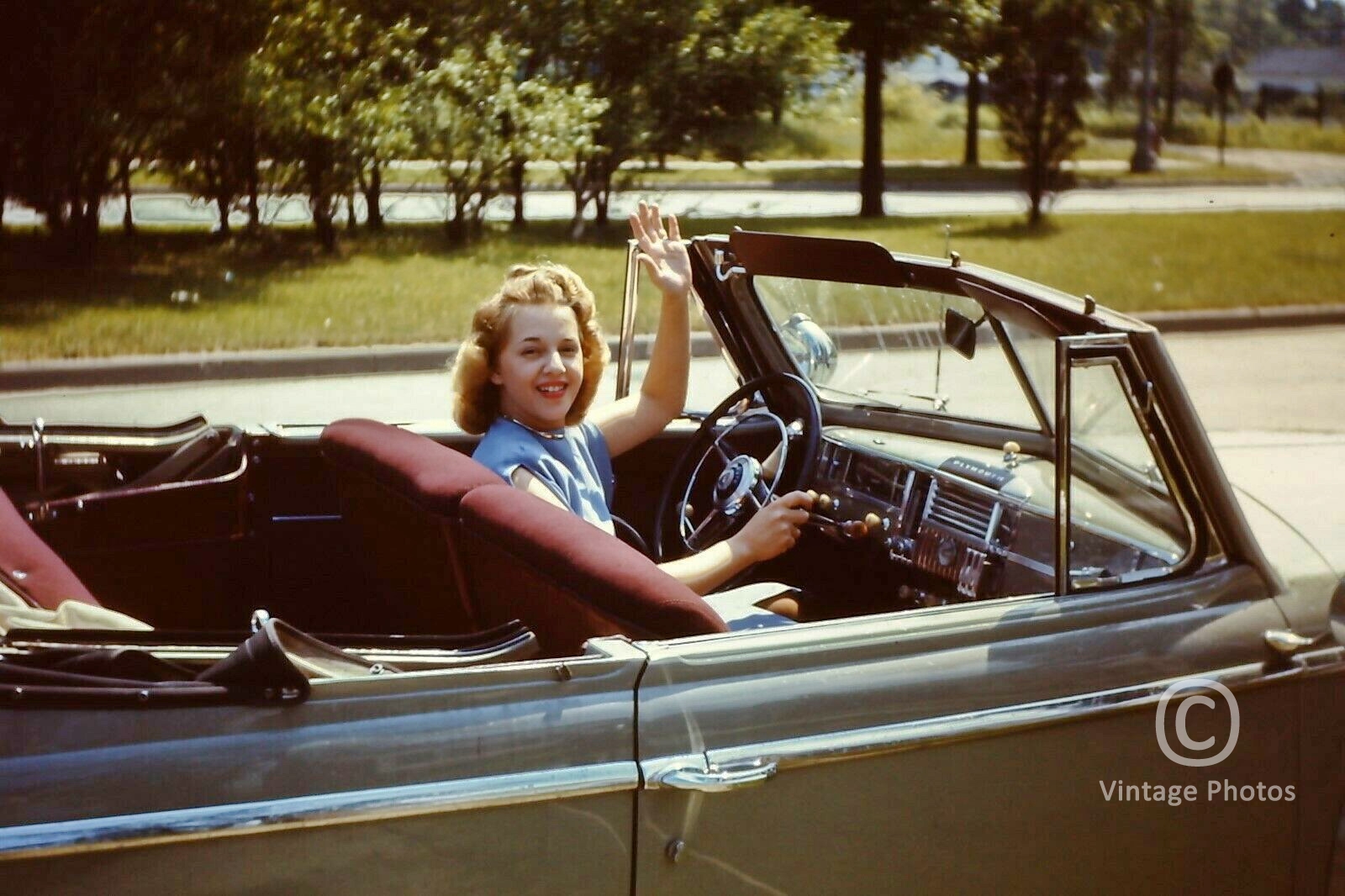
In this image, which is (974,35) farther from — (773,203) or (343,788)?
(343,788)

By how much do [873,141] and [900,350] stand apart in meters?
15.4

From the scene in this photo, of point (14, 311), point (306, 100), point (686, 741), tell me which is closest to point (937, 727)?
point (686, 741)

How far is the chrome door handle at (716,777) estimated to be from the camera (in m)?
2.11

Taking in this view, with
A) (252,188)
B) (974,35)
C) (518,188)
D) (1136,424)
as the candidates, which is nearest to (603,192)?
(518,188)

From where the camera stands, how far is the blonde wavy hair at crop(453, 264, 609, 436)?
3213 millimetres

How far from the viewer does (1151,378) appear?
2.46 metres

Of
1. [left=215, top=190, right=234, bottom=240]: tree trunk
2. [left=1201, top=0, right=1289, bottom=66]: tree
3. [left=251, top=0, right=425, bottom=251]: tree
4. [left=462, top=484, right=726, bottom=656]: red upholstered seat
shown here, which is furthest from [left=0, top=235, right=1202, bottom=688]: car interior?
[left=1201, top=0, right=1289, bottom=66]: tree

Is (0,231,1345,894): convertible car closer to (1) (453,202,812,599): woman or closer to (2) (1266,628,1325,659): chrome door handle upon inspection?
(2) (1266,628,1325,659): chrome door handle

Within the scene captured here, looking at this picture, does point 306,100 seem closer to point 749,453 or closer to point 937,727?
point 749,453

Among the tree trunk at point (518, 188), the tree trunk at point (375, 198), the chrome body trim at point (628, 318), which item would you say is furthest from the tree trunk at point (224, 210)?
the chrome body trim at point (628, 318)

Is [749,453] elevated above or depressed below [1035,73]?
below

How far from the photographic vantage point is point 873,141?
18500 millimetres

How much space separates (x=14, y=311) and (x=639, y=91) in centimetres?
673

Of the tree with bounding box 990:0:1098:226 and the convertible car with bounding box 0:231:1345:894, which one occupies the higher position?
the tree with bounding box 990:0:1098:226
